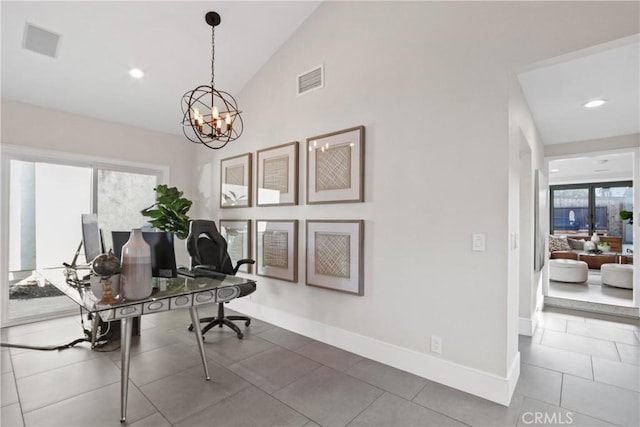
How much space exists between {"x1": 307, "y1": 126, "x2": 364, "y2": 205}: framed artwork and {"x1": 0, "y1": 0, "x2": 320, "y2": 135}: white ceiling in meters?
1.42

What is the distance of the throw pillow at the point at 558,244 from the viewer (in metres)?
7.25

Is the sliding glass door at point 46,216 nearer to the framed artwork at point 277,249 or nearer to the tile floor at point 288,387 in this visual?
the tile floor at point 288,387

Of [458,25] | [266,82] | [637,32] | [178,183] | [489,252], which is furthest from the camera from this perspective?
[178,183]

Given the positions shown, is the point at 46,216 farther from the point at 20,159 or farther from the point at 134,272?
the point at 134,272

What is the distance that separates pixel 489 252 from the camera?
2188 millimetres

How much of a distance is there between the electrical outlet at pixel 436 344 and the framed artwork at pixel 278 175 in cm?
189

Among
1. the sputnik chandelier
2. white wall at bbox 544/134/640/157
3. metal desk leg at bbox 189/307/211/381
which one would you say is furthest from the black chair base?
white wall at bbox 544/134/640/157

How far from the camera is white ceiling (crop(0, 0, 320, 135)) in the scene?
2.87 m

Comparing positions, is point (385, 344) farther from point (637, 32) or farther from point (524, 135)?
point (637, 32)

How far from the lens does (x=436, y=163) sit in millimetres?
2436

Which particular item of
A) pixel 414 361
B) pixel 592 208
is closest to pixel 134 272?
pixel 414 361

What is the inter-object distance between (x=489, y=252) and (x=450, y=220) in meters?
0.35

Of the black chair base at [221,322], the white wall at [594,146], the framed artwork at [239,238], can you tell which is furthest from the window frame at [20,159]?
the white wall at [594,146]

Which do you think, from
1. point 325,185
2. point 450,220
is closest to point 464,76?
point 450,220
